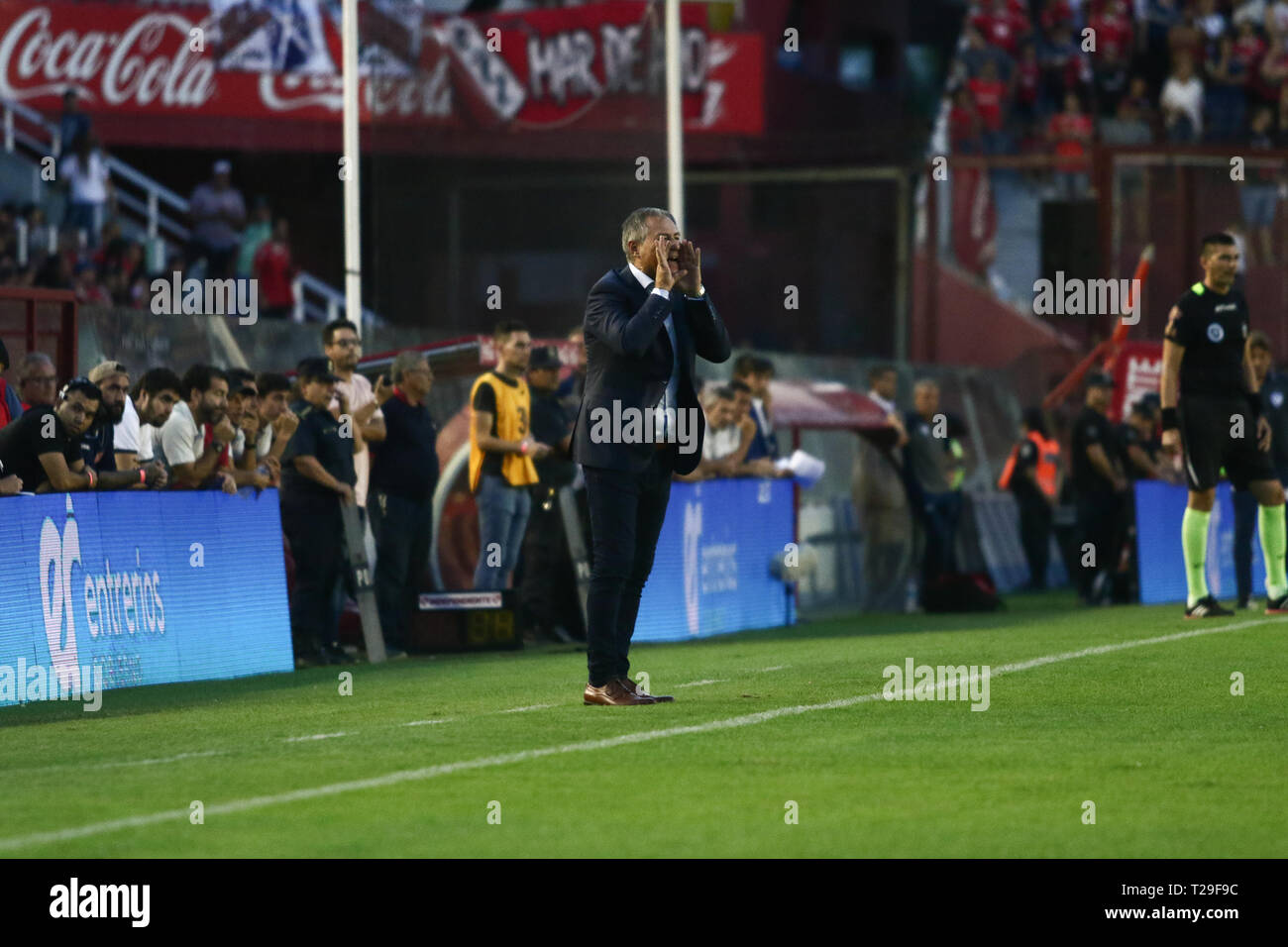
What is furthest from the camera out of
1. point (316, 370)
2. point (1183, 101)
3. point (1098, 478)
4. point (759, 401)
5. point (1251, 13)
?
point (1251, 13)

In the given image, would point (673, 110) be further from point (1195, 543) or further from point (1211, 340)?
point (1195, 543)

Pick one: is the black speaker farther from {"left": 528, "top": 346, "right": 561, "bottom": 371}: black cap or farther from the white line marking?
the white line marking

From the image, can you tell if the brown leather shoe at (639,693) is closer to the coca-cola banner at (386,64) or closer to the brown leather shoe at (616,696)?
the brown leather shoe at (616,696)

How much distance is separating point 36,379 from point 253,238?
13.7m

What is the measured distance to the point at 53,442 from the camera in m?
12.7

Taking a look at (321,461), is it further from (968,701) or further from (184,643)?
(968,701)

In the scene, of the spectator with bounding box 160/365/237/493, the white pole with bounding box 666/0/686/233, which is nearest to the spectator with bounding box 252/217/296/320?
the white pole with bounding box 666/0/686/233

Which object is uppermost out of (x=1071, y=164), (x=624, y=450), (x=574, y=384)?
(x=1071, y=164)

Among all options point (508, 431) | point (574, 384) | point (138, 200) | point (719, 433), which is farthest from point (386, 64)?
point (138, 200)

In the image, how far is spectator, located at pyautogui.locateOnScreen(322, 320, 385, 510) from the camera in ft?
51.1

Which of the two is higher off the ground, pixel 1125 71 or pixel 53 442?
pixel 1125 71

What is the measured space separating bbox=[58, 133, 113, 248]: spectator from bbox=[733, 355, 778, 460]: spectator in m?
8.14

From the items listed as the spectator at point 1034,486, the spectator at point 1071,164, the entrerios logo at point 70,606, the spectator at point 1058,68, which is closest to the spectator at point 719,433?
the entrerios logo at point 70,606
